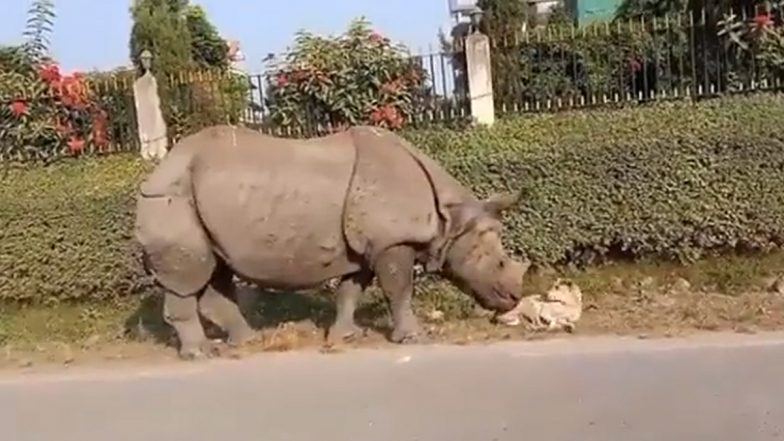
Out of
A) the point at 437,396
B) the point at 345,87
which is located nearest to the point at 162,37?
the point at 345,87

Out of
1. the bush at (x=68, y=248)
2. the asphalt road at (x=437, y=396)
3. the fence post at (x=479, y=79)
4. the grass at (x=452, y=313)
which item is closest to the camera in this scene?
the asphalt road at (x=437, y=396)

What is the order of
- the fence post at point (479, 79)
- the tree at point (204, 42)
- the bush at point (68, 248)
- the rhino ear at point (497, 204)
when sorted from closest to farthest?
the rhino ear at point (497, 204) → the bush at point (68, 248) → the fence post at point (479, 79) → the tree at point (204, 42)

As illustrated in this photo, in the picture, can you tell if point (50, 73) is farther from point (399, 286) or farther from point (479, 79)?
point (399, 286)

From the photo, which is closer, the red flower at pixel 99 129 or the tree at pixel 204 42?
the red flower at pixel 99 129

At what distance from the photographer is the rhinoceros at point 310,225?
6.85 m

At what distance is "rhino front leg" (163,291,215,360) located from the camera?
7.04 metres

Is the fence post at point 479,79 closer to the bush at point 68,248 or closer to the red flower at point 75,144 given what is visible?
the bush at point 68,248

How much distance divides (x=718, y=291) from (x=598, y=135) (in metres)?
1.67

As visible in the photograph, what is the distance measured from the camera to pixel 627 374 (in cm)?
626

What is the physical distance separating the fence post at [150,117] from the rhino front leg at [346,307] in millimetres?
5247

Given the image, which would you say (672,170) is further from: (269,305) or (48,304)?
(48,304)

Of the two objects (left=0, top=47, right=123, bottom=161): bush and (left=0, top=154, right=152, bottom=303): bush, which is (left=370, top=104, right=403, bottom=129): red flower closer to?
(left=0, top=47, right=123, bottom=161): bush

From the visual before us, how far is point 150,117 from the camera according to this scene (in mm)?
11961

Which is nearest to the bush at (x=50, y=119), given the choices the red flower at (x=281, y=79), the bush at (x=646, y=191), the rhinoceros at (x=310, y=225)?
the red flower at (x=281, y=79)
